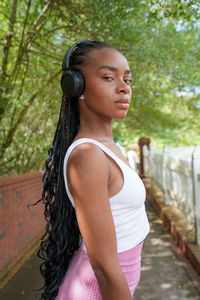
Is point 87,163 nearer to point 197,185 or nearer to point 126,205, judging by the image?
point 126,205

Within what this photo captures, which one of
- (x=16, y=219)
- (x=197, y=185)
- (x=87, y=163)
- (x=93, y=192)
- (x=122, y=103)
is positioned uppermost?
(x=122, y=103)

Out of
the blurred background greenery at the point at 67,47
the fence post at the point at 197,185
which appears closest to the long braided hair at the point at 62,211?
the blurred background greenery at the point at 67,47

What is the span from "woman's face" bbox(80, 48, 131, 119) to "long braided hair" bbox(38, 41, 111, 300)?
0.06 meters

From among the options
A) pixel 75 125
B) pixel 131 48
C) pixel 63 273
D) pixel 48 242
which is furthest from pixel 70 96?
pixel 131 48

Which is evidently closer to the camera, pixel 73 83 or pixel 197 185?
pixel 73 83

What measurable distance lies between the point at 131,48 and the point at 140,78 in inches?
48.5

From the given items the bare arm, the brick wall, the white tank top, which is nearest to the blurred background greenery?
the brick wall

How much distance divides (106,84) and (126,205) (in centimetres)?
53

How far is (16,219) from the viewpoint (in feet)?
15.6

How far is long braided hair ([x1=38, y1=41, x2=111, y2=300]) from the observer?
4.48 ft

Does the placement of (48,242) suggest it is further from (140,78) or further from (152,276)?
(140,78)

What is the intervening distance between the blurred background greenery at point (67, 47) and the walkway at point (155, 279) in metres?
2.59

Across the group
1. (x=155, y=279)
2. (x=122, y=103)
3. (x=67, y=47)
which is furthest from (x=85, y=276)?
(x=67, y=47)

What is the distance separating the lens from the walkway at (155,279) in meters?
3.56
